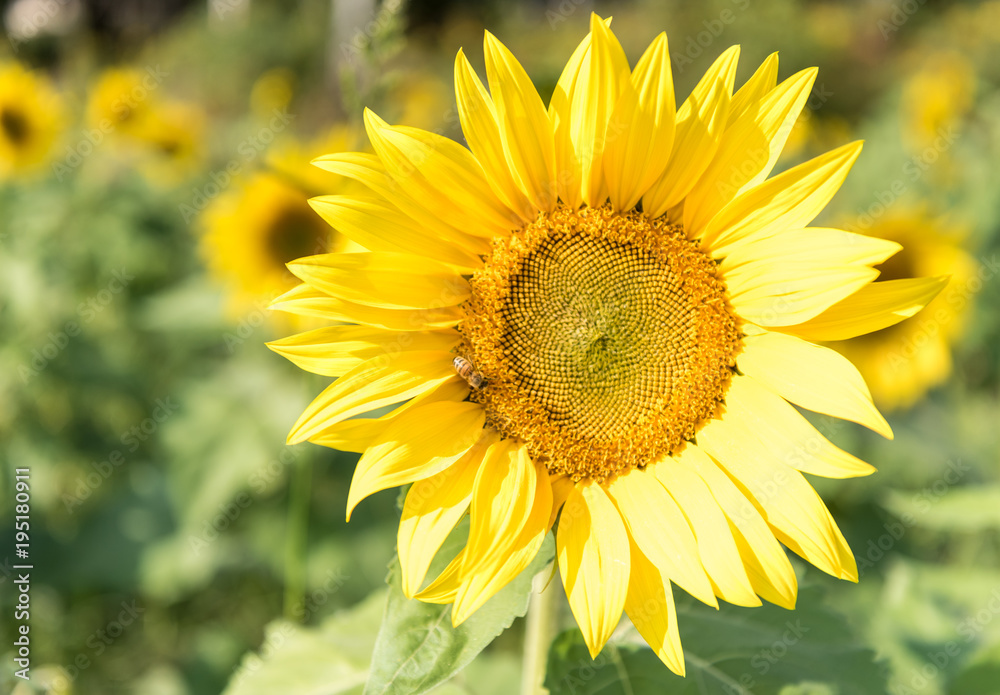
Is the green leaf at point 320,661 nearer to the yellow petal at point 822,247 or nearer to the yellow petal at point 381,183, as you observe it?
the yellow petal at point 381,183

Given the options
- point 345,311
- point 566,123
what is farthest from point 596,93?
point 345,311

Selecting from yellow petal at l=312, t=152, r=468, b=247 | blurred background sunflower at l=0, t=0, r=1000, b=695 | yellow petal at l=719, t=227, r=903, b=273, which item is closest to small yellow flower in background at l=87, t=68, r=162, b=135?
blurred background sunflower at l=0, t=0, r=1000, b=695

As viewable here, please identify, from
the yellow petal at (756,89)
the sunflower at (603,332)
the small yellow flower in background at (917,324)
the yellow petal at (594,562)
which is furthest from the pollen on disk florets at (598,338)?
the small yellow flower in background at (917,324)

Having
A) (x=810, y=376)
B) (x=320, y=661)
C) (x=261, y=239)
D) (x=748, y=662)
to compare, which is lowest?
(x=320, y=661)

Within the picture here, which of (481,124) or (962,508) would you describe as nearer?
(481,124)

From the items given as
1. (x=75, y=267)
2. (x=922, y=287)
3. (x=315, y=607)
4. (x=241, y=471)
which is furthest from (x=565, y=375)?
(x=75, y=267)

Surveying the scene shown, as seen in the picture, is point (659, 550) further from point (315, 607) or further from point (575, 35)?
point (575, 35)

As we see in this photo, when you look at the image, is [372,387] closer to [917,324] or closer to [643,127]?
[643,127]
